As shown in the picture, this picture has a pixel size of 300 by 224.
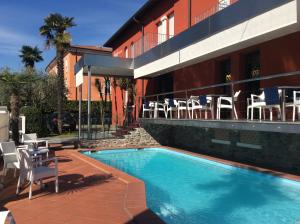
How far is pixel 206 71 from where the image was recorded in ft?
53.0

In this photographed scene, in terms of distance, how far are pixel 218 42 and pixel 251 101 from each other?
7.65 ft


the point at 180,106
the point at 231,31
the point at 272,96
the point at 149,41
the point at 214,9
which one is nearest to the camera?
the point at 272,96

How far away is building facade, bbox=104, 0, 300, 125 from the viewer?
9.58 meters

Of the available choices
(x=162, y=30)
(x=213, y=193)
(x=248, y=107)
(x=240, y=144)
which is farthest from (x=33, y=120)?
(x=213, y=193)

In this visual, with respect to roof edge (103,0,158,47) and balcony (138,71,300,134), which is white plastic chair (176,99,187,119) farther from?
roof edge (103,0,158,47)

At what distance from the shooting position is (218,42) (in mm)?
11539

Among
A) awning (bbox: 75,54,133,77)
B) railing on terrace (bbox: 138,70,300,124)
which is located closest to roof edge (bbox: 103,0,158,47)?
awning (bbox: 75,54,133,77)

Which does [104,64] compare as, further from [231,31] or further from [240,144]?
[231,31]

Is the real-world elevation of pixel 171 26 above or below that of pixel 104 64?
above

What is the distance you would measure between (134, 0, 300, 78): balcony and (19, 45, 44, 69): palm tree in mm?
32090

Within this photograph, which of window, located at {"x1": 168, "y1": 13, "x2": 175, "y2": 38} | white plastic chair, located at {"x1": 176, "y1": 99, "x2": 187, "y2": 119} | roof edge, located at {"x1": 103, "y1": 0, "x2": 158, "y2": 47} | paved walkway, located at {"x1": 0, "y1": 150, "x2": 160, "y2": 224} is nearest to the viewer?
paved walkway, located at {"x1": 0, "y1": 150, "x2": 160, "y2": 224}

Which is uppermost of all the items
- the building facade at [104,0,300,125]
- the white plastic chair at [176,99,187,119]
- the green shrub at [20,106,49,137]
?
the building facade at [104,0,300,125]

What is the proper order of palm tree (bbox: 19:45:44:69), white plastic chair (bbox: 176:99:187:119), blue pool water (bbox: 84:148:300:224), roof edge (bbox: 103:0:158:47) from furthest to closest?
palm tree (bbox: 19:45:44:69) < roof edge (bbox: 103:0:158:47) < white plastic chair (bbox: 176:99:187:119) < blue pool water (bbox: 84:148:300:224)

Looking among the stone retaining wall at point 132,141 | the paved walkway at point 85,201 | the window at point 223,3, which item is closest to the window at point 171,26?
the window at point 223,3
